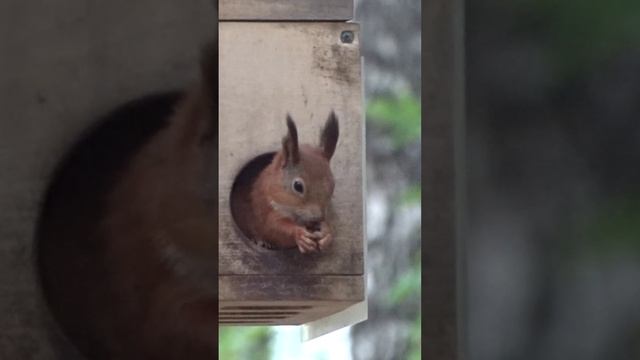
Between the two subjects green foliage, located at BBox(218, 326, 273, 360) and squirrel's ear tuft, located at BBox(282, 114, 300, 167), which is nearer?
squirrel's ear tuft, located at BBox(282, 114, 300, 167)

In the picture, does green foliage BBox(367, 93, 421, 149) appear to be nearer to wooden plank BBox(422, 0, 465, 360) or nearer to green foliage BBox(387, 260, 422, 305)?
green foliage BBox(387, 260, 422, 305)

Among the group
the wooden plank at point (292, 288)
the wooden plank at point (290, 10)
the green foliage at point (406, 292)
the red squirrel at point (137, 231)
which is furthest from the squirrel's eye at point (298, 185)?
the red squirrel at point (137, 231)

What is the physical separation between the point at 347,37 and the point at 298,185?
0.70ft

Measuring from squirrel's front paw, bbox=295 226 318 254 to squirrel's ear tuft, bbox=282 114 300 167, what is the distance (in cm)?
9

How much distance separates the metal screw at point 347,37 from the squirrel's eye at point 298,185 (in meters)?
0.20

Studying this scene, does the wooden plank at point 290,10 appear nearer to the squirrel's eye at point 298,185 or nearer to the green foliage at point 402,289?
the squirrel's eye at point 298,185

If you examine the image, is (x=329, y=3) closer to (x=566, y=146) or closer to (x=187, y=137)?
(x=187, y=137)

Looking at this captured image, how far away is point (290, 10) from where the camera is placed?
52.8 inches

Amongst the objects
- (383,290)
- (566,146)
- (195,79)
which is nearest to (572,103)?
(566,146)

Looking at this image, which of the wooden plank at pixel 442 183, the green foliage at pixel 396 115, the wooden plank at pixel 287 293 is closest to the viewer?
the wooden plank at pixel 442 183

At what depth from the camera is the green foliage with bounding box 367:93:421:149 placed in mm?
1568

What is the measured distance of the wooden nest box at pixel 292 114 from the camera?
50.4 inches

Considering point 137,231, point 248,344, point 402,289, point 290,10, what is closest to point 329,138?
point 290,10

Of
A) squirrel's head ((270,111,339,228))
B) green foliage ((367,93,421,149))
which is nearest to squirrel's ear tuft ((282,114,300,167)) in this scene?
squirrel's head ((270,111,339,228))
